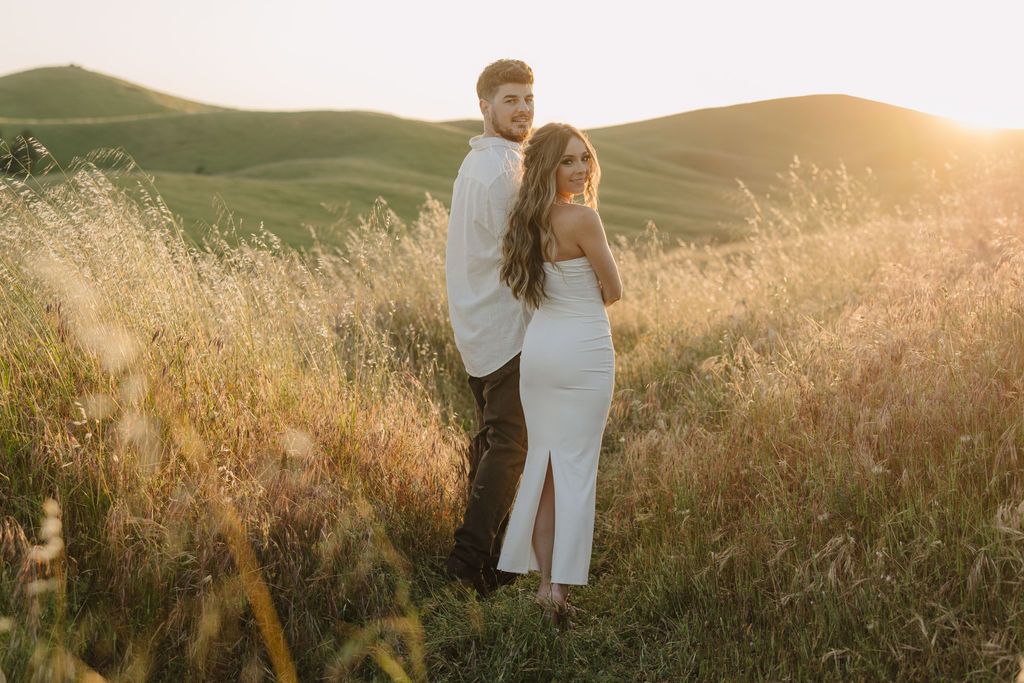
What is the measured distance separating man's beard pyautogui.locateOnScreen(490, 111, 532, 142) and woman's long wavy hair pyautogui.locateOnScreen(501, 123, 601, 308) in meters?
0.26

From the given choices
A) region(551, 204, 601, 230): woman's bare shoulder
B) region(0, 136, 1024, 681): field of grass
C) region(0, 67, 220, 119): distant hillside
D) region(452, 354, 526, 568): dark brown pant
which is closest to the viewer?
region(0, 136, 1024, 681): field of grass

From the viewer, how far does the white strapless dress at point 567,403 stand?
354cm

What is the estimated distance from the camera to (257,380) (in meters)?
4.34

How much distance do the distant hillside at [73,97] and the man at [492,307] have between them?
8987 centimetres

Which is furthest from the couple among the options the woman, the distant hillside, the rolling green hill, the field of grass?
the distant hillside

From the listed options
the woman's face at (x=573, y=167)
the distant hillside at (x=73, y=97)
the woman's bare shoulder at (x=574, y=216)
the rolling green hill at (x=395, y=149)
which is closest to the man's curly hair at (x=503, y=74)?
the woman's face at (x=573, y=167)

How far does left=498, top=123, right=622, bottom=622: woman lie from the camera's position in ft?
11.5

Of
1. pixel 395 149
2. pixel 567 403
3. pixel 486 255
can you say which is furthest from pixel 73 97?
pixel 567 403

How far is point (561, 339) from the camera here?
354cm

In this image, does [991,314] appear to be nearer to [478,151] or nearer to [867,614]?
[867,614]

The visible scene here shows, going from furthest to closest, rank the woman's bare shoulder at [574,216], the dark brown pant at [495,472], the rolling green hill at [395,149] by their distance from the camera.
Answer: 1. the rolling green hill at [395,149]
2. the dark brown pant at [495,472]
3. the woman's bare shoulder at [574,216]

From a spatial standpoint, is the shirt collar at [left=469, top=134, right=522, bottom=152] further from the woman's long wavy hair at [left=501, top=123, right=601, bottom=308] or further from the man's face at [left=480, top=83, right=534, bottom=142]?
the woman's long wavy hair at [left=501, top=123, right=601, bottom=308]

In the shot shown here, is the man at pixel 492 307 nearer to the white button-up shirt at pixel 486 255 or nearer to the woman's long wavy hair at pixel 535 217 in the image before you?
the white button-up shirt at pixel 486 255

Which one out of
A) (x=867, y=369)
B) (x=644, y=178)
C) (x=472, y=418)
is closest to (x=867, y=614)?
(x=867, y=369)
